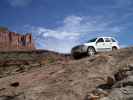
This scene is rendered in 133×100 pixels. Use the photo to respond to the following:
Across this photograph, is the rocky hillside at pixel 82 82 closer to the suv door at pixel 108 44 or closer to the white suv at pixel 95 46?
the white suv at pixel 95 46

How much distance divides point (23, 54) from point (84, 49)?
119 feet

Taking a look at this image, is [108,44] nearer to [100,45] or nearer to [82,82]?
[100,45]

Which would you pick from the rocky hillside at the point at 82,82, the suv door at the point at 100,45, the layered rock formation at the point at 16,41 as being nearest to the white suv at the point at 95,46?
the suv door at the point at 100,45

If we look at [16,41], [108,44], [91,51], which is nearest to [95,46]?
[91,51]

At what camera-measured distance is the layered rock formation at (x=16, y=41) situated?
92188 mm

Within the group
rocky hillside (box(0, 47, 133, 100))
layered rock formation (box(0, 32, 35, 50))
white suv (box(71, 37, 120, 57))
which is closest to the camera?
rocky hillside (box(0, 47, 133, 100))

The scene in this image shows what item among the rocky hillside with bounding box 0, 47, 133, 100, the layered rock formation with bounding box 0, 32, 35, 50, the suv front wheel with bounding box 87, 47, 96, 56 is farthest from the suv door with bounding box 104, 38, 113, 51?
the layered rock formation with bounding box 0, 32, 35, 50

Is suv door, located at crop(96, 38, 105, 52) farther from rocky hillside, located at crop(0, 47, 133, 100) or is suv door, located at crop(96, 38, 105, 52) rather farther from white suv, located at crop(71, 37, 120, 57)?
rocky hillside, located at crop(0, 47, 133, 100)

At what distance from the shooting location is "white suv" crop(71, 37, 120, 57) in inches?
909

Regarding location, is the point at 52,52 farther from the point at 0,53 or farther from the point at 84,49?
the point at 84,49

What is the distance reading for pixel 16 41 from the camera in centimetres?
9775

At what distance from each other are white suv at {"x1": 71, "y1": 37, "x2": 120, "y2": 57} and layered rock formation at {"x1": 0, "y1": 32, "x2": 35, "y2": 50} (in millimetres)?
67439

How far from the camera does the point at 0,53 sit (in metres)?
58.0

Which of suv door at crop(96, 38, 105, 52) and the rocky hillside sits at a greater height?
suv door at crop(96, 38, 105, 52)
